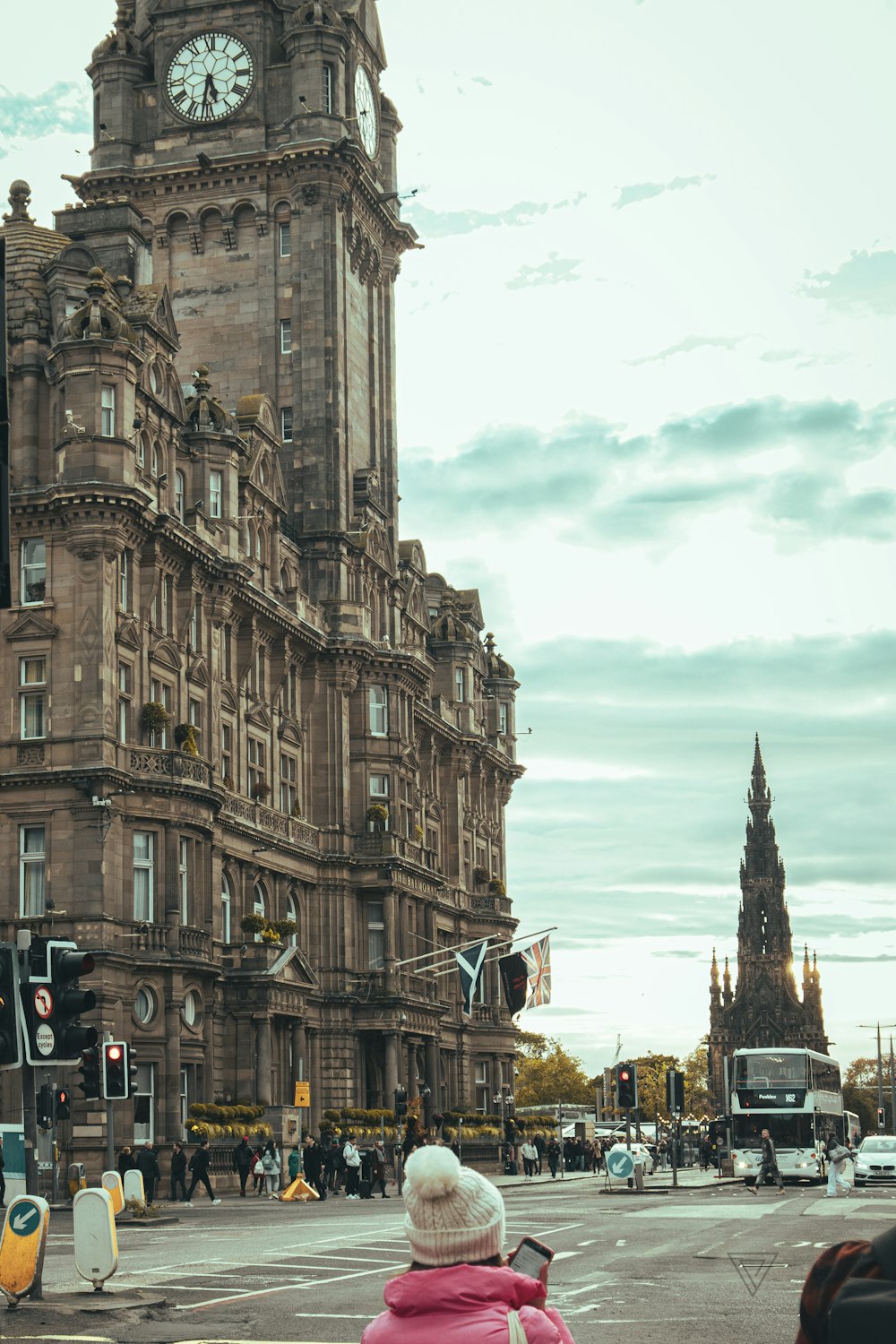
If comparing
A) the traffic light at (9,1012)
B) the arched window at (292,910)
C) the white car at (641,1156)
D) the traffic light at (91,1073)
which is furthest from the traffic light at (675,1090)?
the traffic light at (9,1012)

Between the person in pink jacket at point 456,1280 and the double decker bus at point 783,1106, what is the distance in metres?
60.4

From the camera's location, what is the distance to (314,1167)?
5528cm

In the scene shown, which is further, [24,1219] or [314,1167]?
[314,1167]

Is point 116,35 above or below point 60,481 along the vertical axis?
above

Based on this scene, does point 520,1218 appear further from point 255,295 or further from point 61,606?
point 255,295

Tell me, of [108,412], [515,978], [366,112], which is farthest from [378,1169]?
[366,112]

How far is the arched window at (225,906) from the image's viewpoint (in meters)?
63.9

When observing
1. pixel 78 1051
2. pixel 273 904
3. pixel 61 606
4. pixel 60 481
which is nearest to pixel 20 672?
pixel 61 606

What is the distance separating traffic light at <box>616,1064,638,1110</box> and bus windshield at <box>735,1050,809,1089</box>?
31.5ft

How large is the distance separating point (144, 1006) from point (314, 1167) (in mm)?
6828

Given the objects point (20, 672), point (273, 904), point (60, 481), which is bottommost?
point (273, 904)

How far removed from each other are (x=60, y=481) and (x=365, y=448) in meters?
28.4

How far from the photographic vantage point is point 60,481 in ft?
186

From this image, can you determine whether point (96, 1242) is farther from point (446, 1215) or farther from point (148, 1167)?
point (148, 1167)
